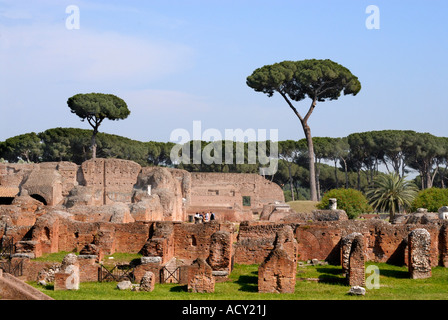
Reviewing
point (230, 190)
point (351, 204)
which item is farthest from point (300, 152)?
point (351, 204)

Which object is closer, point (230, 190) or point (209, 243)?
point (209, 243)

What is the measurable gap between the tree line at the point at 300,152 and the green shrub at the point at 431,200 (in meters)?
20.7

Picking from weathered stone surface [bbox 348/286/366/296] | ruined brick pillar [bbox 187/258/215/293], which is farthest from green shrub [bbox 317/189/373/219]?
ruined brick pillar [bbox 187/258/215/293]

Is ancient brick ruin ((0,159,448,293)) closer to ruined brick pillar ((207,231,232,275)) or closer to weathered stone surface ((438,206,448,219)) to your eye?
ruined brick pillar ((207,231,232,275))

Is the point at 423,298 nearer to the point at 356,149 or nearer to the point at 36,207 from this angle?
the point at 36,207

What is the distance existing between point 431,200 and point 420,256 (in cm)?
1850

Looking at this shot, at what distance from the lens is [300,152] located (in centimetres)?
6806

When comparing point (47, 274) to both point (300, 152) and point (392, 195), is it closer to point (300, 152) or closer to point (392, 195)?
point (392, 195)

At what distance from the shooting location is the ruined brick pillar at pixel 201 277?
16672 mm

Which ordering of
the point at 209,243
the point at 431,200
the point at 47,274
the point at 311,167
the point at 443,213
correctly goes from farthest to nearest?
the point at 311,167
the point at 431,200
the point at 443,213
the point at 209,243
the point at 47,274

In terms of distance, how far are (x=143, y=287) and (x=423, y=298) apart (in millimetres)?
6509

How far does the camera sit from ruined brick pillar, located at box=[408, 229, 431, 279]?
A: 19.0m
